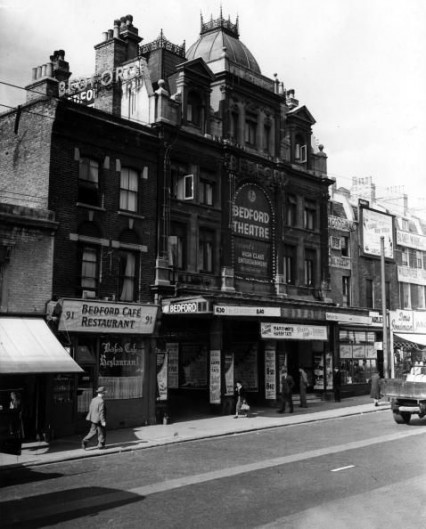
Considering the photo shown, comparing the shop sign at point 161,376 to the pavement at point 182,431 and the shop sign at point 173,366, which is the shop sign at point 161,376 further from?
the shop sign at point 173,366

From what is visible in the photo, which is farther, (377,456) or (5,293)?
(5,293)

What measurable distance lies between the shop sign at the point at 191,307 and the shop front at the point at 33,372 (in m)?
4.84

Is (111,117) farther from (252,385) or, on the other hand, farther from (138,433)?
(252,385)

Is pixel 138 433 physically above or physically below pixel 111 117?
below

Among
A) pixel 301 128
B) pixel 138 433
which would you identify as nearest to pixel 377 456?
pixel 138 433

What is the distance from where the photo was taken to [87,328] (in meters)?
22.2

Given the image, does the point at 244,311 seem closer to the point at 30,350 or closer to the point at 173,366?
the point at 173,366

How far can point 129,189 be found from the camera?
83.4 feet

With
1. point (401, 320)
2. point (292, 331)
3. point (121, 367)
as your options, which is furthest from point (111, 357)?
point (401, 320)

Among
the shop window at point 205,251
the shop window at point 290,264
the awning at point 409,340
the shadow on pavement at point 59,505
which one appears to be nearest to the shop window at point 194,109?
the shop window at point 205,251

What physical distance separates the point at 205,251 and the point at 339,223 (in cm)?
1353

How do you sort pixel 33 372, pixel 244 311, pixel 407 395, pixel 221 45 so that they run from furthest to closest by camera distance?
pixel 221 45 < pixel 244 311 < pixel 407 395 < pixel 33 372

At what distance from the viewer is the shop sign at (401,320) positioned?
40.5m

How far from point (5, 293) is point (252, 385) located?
48.4ft
